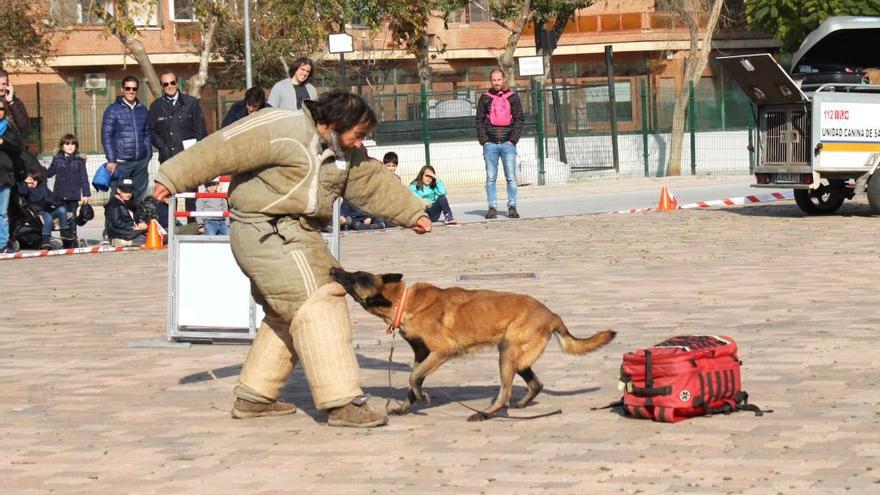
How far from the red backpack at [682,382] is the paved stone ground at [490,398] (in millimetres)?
93

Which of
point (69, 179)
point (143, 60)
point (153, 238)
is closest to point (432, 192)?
point (153, 238)

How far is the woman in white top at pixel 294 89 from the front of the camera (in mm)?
16422

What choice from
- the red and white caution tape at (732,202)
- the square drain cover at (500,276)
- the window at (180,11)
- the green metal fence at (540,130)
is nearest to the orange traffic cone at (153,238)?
the square drain cover at (500,276)

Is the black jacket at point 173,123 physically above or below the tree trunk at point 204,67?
below

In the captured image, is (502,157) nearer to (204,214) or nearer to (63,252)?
(63,252)

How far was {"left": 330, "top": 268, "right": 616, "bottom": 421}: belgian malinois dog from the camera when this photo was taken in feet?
25.5

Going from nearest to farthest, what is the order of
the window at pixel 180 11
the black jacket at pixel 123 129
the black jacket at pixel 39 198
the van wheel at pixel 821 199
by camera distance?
the black jacket at pixel 123 129
the black jacket at pixel 39 198
the van wheel at pixel 821 199
the window at pixel 180 11

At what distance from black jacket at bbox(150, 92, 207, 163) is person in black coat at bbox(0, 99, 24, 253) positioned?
1589mm

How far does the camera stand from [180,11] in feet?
167

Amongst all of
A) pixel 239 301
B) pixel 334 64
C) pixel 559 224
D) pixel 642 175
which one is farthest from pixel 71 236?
pixel 334 64

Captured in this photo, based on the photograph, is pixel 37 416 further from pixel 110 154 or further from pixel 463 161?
pixel 463 161

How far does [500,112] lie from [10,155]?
657 centimetres

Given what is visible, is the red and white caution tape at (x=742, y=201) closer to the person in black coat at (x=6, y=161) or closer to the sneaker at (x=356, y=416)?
the person in black coat at (x=6, y=161)

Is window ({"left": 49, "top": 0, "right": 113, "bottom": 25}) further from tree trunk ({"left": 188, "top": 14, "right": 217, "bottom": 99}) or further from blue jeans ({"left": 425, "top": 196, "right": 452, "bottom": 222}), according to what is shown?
blue jeans ({"left": 425, "top": 196, "right": 452, "bottom": 222})
